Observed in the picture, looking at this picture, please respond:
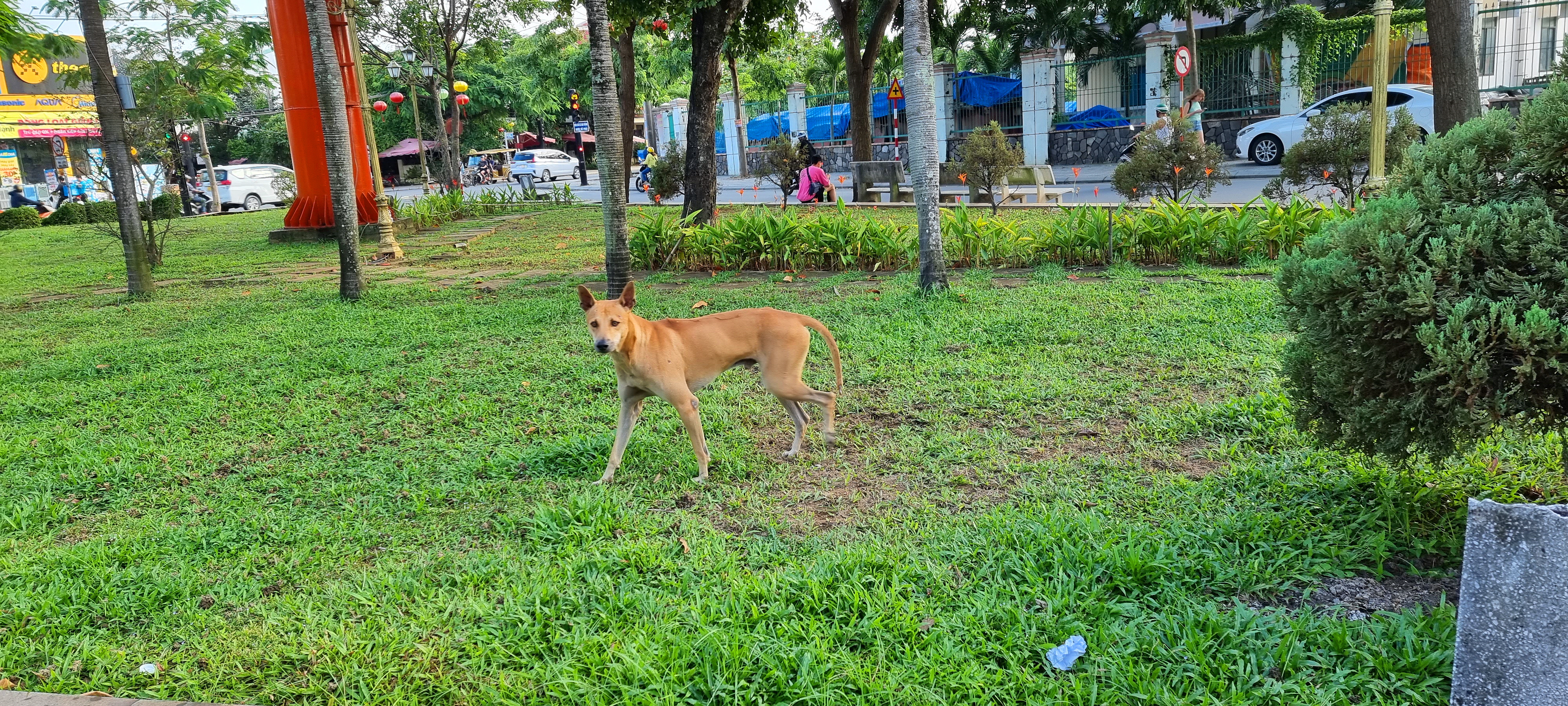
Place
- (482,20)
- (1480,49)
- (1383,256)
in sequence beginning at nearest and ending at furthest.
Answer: (1383,256) < (1480,49) < (482,20)

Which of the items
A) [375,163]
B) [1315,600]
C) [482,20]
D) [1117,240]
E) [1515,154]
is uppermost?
[482,20]

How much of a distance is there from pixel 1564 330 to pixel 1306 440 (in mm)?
1710

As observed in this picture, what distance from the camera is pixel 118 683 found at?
122 inches

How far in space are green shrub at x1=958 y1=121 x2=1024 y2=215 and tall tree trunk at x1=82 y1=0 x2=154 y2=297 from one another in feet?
36.5

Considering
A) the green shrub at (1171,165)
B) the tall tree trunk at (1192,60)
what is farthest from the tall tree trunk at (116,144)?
the tall tree trunk at (1192,60)

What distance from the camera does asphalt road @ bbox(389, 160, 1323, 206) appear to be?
17.2 m

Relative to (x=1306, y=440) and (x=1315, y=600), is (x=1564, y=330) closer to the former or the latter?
(x=1315, y=600)

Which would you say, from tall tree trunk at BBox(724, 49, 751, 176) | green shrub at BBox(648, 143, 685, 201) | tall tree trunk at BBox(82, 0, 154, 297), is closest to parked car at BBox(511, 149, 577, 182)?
tall tree trunk at BBox(724, 49, 751, 176)

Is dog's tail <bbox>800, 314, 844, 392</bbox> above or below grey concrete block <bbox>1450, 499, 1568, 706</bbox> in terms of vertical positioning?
above

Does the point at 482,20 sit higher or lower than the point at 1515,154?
higher

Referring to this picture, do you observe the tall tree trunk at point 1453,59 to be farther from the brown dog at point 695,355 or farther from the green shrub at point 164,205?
the green shrub at point 164,205

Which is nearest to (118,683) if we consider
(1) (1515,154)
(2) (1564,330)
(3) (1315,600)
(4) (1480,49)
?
(3) (1315,600)

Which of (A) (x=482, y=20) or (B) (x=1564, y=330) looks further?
(A) (x=482, y=20)

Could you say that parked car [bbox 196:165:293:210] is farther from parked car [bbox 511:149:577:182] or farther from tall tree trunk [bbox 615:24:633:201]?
tall tree trunk [bbox 615:24:633:201]
